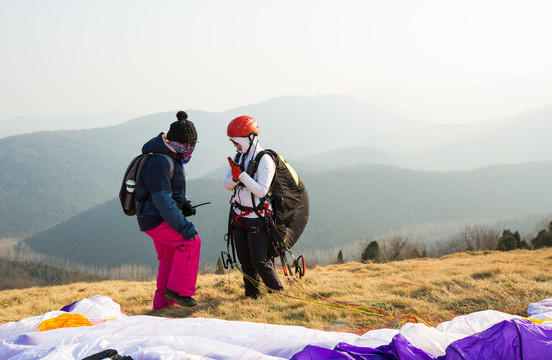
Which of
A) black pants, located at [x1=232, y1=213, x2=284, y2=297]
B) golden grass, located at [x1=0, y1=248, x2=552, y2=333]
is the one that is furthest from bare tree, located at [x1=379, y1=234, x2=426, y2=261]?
black pants, located at [x1=232, y1=213, x2=284, y2=297]

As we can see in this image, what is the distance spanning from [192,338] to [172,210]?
81.8 inches

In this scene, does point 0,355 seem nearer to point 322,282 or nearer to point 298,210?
point 298,210

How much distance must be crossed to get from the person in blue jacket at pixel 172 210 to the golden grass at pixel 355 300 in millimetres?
507

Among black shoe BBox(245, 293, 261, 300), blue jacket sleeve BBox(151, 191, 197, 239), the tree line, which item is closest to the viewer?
blue jacket sleeve BBox(151, 191, 197, 239)

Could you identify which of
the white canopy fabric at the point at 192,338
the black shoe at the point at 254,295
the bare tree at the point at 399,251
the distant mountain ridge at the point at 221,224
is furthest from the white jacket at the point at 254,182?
the distant mountain ridge at the point at 221,224

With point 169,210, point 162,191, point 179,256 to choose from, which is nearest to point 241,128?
point 162,191

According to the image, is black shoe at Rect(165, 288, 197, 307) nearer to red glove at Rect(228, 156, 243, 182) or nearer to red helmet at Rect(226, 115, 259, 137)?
red glove at Rect(228, 156, 243, 182)

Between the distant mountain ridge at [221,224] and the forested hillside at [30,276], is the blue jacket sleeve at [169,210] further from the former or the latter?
the distant mountain ridge at [221,224]

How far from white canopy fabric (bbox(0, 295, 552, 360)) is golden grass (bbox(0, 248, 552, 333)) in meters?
1.29

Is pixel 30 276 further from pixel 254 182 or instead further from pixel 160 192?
pixel 254 182

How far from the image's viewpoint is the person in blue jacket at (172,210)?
5043 millimetres

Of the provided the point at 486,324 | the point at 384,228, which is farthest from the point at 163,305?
the point at 384,228

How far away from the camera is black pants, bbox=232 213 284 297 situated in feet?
18.5

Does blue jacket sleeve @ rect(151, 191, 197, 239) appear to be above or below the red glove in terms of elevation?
below
